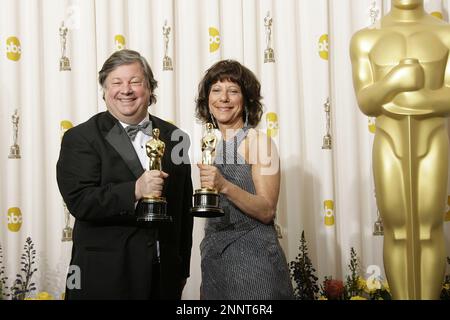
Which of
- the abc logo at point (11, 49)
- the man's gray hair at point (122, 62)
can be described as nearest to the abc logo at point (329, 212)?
the man's gray hair at point (122, 62)

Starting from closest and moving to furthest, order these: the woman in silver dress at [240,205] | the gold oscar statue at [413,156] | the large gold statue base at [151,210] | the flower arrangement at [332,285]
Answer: the large gold statue base at [151,210] < the woman in silver dress at [240,205] < the gold oscar statue at [413,156] < the flower arrangement at [332,285]

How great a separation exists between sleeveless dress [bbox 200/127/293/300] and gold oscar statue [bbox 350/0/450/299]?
0.37m

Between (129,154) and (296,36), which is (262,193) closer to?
(129,154)

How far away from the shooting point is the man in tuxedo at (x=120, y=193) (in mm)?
1460

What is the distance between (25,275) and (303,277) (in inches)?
43.1

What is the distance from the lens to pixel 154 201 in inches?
56.4

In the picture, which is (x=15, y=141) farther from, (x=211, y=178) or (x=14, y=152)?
(x=211, y=178)

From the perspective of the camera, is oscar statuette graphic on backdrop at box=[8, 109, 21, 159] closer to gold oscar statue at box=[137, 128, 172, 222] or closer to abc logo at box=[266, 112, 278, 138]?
abc logo at box=[266, 112, 278, 138]

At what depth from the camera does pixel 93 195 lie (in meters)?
1.46

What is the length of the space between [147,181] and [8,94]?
1.39 meters

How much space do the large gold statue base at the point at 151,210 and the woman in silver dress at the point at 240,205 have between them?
13cm

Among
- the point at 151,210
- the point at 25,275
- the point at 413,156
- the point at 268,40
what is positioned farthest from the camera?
the point at 268,40

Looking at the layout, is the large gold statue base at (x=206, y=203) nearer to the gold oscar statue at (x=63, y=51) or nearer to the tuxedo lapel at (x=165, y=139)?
the tuxedo lapel at (x=165, y=139)

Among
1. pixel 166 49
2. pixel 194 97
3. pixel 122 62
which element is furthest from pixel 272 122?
pixel 122 62
